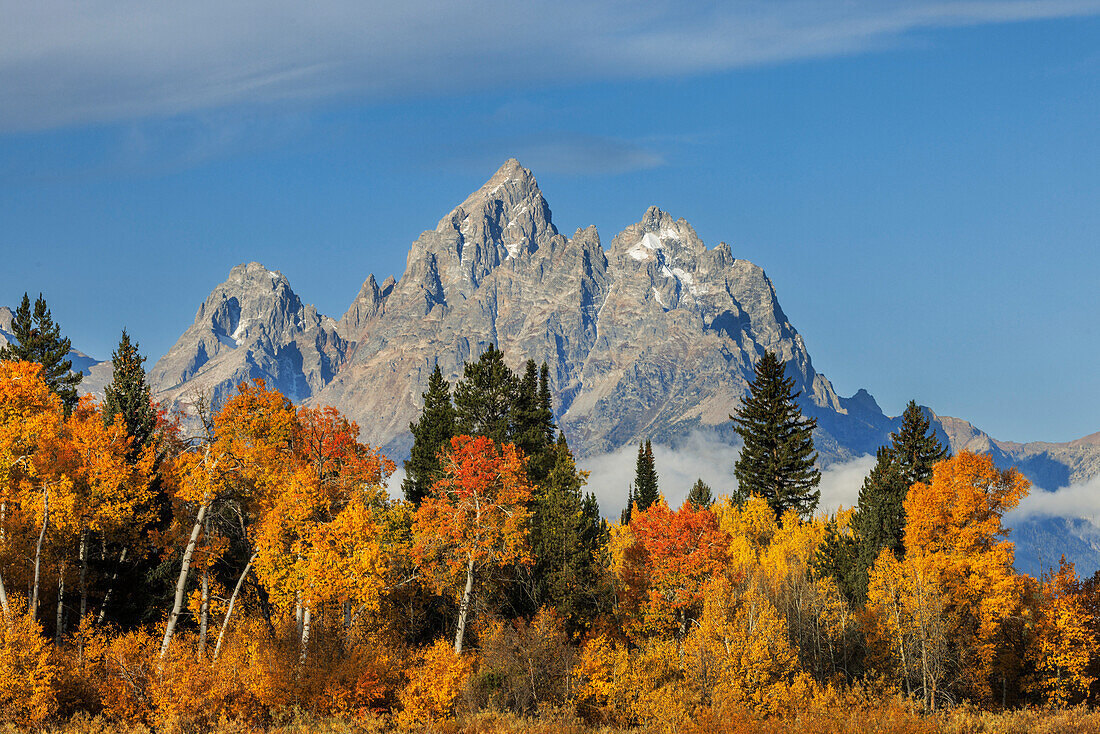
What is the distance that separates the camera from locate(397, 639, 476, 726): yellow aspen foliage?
1742 inches

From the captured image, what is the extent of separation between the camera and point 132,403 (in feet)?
192

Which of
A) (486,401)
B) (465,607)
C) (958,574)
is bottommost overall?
(465,607)

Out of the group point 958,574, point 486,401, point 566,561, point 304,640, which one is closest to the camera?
point 304,640

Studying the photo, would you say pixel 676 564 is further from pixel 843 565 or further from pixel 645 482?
pixel 645 482

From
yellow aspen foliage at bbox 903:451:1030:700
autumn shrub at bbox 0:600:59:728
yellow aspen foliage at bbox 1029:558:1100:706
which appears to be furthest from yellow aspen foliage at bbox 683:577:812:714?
autumn shrub at bbox 0:600:59:728

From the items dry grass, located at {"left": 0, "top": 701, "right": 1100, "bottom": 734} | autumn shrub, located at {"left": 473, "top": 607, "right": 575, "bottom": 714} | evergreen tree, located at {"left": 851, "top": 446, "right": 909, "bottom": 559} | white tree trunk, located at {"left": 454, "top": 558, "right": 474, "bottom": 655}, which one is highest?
evergreen tree, located at {"left": 851, "top": 446, "right": 909, "bottom": 559}

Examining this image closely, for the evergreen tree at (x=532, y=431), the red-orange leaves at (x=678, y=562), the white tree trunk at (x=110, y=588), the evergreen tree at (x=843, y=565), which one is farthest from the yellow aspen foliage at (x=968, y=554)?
the white tree trunk at (x=110, y=588)

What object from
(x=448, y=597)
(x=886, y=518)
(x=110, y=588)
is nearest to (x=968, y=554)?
(x=886, y=518)

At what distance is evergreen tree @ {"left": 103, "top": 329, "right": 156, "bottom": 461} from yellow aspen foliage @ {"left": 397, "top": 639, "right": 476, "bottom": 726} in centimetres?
1932

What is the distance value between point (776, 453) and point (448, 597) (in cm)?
3480

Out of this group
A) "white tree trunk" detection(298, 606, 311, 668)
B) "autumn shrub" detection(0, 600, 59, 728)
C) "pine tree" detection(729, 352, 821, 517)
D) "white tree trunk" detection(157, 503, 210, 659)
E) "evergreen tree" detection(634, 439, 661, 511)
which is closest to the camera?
"autumn shrub" detection(0, 600, 59, 728)

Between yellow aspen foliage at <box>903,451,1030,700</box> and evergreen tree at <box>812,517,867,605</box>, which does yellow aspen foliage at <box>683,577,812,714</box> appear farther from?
evergreen tree at <box>812,517,867,605</box>

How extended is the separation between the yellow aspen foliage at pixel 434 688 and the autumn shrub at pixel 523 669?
Result: 138cm

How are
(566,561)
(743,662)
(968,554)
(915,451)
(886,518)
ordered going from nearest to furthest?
(743,662) → (566,561) → (968,554) → (886,518) → (915,451)
